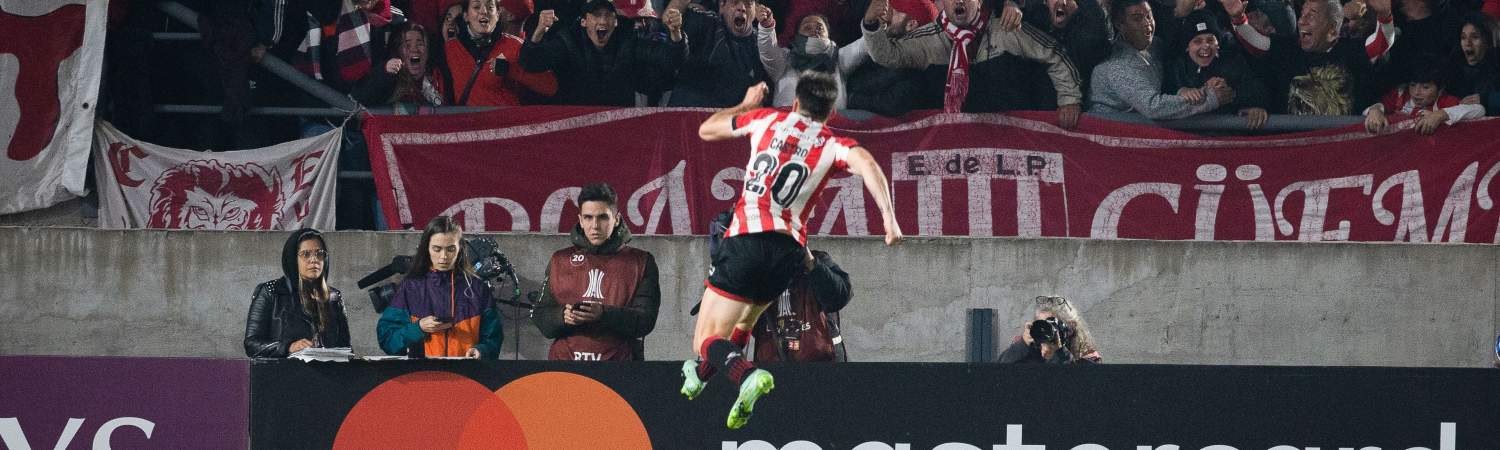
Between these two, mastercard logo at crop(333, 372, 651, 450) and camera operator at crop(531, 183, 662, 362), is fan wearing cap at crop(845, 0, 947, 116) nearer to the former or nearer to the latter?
camera operator at crop(531, 183, 662, 362)

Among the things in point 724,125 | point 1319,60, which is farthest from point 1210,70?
point 724,125

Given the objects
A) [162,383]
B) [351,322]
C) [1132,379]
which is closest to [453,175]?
[351,322]

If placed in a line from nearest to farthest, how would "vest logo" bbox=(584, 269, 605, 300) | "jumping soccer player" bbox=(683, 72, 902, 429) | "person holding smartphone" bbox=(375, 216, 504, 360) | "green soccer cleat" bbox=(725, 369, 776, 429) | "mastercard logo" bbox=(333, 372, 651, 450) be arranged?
"green soccer cleat" bbox=(725, 369, 776, 429) → "jumping soccer player" bbox=(683, 72, 902, 429) → "mastercard logo" bbox=(333, 372, 651, 450) → "person holding smartphone" bbox=(375, 216, 504, 360) → "vest logo" bbox=(584, 269, 605, 300)

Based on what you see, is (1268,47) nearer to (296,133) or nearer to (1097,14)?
(1097,14)

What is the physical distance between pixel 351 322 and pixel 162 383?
248cm

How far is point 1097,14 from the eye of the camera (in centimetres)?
1086

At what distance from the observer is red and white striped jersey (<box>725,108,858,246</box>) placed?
743 centimetres

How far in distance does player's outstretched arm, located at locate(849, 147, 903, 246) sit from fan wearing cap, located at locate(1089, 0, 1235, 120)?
159 inches

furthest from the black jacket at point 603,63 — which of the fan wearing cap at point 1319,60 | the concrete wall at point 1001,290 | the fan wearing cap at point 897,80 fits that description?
the fan wearing cap at point 1319,60

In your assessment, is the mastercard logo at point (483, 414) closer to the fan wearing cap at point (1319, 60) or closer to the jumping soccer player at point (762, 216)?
the jumping soccer player at point (762, 216)

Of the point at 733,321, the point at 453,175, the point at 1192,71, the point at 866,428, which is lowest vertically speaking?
the point at 866,428

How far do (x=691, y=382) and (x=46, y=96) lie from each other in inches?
220

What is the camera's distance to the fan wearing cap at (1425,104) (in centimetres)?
1064

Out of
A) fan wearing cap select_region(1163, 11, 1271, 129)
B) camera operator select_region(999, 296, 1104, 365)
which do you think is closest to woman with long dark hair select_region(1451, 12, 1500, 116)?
fan wearing cap select_region(1163, 11, 1271, 129)
